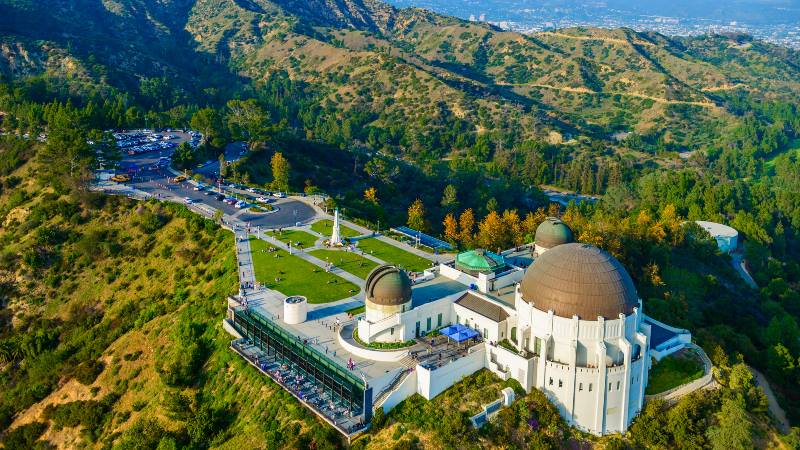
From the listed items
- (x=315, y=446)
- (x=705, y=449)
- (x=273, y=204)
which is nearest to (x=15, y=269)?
(x=273, y=204)

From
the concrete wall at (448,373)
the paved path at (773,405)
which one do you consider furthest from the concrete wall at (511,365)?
the paved path at (773,405)

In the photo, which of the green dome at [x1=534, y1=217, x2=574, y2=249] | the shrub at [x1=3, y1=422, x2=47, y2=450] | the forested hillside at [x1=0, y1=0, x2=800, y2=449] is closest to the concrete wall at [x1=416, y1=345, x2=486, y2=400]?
the forested hillside at [x1=0, y1=0, x2=800, y2=449]

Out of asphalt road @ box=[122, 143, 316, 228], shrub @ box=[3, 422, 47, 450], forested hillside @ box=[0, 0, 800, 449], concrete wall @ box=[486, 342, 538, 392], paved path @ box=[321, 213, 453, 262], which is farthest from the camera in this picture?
asphalt road @ box=[122, 143, 316, 228]

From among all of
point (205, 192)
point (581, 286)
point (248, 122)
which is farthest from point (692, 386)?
point (248, 122)

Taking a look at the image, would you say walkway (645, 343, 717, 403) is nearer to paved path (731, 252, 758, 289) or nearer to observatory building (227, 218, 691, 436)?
observatory building (227, 218, 691, 436)

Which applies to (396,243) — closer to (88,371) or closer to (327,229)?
(327,229)

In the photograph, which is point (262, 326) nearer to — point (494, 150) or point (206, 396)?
point (206, 396)
